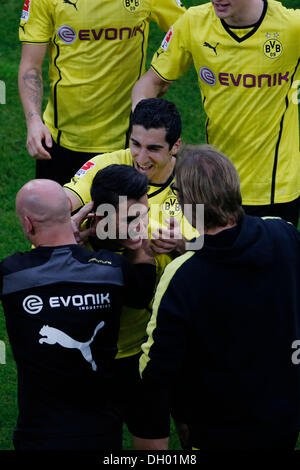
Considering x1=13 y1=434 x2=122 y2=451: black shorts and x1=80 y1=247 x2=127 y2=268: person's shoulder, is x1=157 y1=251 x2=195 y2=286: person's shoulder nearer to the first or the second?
x1=80 y1=247 x2=127 y2=268: person's shoulder

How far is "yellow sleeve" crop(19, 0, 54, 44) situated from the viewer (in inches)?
204

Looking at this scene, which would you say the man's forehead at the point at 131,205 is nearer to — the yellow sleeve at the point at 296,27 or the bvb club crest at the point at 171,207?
the bvb club crest at the point at 171,207

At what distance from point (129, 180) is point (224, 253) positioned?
76 centimetres

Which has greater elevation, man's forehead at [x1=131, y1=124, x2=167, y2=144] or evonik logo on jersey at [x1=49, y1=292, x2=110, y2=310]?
man's forehead at [x1=131, y1=124, x2=167, y2=144]

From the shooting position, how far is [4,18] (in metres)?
9.92

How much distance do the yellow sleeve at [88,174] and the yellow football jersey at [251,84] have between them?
3.00 ft

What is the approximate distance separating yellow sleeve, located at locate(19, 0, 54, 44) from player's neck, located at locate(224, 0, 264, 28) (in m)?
1.33

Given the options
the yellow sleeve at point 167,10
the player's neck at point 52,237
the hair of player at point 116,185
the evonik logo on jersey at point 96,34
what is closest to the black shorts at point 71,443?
the player's neck at point 52,237

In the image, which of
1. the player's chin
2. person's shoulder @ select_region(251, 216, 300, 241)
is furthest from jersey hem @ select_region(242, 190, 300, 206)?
person's shoulder @ select_region(251, 216, 300, 241)

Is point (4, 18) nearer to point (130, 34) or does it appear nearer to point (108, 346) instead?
point (130, 34)

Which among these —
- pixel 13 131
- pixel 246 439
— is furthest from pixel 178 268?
pixel 13 131

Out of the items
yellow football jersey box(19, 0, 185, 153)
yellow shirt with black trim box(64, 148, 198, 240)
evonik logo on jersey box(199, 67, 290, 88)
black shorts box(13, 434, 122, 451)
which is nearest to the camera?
black shorts box(13, 434, 122, 451)
